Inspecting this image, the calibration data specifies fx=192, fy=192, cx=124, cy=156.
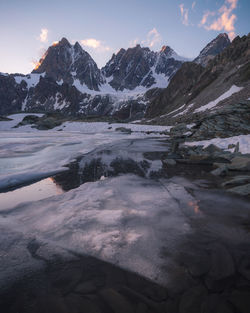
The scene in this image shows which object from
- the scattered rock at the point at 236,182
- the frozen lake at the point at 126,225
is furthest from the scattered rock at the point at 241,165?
the frozen lake at the point at 126,225

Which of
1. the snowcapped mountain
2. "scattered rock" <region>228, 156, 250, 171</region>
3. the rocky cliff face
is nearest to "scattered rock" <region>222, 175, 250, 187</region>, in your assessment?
"scattered rock" <region>228, 156, 250, 171</region>

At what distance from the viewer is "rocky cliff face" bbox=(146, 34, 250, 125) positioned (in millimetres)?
33938

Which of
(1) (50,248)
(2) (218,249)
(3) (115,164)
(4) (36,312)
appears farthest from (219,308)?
(3) (115,164)

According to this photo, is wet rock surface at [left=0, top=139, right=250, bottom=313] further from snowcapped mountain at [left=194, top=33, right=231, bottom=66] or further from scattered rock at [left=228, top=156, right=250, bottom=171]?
snowcapped mountain at [left=194, top=33, right=231, bottom=66]

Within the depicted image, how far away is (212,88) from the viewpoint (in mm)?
48531

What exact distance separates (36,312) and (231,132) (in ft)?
55.0

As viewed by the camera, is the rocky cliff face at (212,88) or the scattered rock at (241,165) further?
the rocky cliff face at (212,88)

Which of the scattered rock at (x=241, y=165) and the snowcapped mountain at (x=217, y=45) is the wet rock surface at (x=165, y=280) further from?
the snowcapped mountain at (x=217, y=45)

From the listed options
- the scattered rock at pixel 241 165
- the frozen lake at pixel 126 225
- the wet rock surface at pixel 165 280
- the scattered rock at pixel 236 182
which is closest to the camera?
the wet rock surface at pixel 165 280

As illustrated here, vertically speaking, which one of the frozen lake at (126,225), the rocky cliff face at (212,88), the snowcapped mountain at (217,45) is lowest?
the frozen lake at (126,225)

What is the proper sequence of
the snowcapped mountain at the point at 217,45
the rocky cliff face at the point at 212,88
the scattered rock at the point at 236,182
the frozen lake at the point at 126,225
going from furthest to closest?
the snowcapped mountain at the point at 217,45, the rocky cliff face at the point at 212,88, the scattered rock at the point at 236,182, the frozen lake at the point at 126,225

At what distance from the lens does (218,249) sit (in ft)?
7.98

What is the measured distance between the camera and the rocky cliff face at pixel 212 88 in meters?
33.9

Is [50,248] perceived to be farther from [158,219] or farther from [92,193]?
[92,193]
